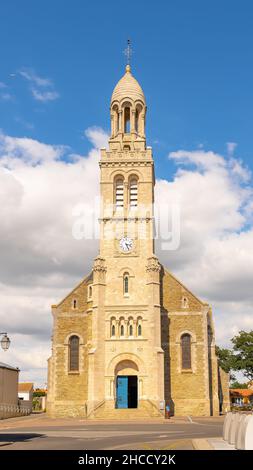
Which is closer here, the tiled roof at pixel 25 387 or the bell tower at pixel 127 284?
the bell tower at pixel 127 284

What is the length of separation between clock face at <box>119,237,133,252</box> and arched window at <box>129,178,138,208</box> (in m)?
3.34

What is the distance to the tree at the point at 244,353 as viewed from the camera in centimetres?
6844

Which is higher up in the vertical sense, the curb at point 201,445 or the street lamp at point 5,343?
the street lamp at point 5,343

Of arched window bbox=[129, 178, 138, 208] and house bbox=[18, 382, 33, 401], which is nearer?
arched window bbox=[129, 178, 138, 208]

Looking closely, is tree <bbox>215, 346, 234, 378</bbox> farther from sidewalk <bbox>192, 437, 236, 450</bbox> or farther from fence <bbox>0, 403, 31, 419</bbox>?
sidewalk <bbox>192, 437, 236, 450</bbox>

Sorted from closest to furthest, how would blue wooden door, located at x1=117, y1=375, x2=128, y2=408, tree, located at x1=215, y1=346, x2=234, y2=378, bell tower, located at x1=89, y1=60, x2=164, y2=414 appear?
bell tower, located at x1=89, y1=60, x2=164, y2=414 < blue wooden door, located at x1=117, y1=375, x2=128, y2=408 < tree, located at x1=215, y1=346, x2=234, y2=378

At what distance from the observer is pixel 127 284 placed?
49.4 m

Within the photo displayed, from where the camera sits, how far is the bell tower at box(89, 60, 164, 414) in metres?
46.9

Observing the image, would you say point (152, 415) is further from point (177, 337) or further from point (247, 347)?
point (247, 347)

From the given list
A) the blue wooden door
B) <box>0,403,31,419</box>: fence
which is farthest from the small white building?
the blue wooden door

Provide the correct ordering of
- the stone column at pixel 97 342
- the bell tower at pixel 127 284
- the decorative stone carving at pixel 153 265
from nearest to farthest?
1. the stone column at pixel 97 342
2. the bell tower at pixel 127 284
3. the decorative stone carving at pixel 153 265

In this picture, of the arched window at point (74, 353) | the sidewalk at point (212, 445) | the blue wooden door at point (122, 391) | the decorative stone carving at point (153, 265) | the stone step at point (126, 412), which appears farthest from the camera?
the arched window at point (74, 353)

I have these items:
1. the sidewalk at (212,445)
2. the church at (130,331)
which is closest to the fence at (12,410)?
the church at (130,331)

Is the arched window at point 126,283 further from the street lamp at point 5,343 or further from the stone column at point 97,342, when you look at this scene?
the street lamp at point 5,343
